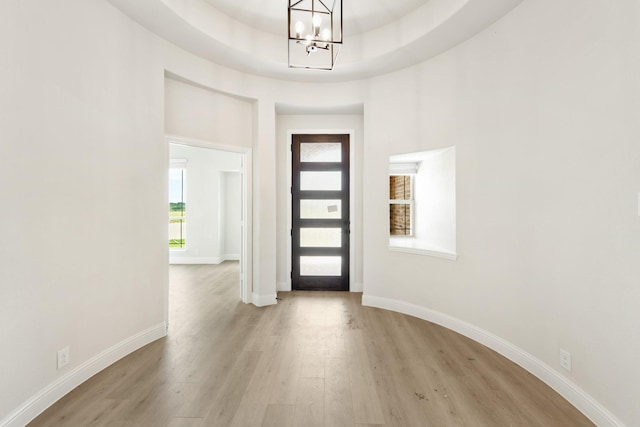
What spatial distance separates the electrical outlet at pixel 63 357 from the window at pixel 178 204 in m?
5.07

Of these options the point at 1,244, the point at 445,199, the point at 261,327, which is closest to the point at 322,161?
the point at 445,199

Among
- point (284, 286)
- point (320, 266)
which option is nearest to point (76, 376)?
point (284, 286)

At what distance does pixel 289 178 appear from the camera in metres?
4.62

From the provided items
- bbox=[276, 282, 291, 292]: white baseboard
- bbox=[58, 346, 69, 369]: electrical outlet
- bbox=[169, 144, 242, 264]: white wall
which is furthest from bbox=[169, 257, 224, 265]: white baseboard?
bbox=[58, 346, 69, 369]: electrical outlet

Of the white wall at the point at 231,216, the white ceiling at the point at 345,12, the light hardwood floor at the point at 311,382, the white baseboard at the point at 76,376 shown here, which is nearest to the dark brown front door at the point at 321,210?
the light hardwood floor at the point at 311,382

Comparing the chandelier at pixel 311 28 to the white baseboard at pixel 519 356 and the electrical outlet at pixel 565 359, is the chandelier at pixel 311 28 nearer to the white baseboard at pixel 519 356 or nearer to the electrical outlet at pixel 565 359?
the white baseboard at pixel 519 356

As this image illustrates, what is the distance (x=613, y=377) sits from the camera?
1.72m

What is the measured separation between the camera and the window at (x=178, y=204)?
7.02 meters

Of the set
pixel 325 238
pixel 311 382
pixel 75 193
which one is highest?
pixel 75 193

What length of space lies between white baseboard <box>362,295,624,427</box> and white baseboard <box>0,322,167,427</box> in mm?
2632

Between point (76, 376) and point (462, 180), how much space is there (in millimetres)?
3888

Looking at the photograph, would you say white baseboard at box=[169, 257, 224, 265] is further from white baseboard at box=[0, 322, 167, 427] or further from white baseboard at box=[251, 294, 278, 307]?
white baseboard at box=[0, 322, 167, 427]

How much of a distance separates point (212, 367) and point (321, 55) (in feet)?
12.4

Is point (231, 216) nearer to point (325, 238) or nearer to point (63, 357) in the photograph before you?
point (325, 238)
